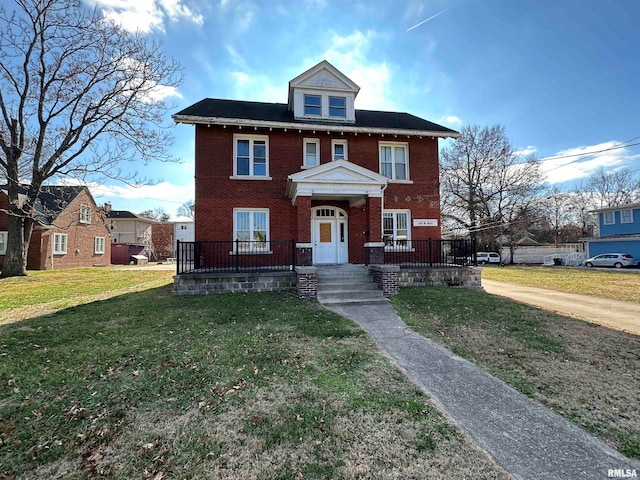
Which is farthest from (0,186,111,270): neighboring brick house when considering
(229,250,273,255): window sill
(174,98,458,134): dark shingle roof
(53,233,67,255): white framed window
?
(229,250,273,255): window sill

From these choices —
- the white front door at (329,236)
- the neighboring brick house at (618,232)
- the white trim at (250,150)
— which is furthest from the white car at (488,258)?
the white trim at (250,150)

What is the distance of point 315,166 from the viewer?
A: 13242 millimetres

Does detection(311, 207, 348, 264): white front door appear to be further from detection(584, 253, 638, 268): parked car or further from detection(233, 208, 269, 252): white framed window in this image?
detection(584, 253, 638, 268): parked car

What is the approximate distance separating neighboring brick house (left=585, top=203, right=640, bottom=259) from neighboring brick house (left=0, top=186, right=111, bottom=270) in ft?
148

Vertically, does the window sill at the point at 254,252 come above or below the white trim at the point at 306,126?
below

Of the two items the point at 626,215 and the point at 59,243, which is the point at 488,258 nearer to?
the point at 626,215

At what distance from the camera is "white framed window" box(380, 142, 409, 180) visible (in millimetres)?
14117

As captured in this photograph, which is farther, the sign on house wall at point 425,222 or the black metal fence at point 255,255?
the sign on house wall at point 425,222

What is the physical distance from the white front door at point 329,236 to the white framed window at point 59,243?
22736 millimetres

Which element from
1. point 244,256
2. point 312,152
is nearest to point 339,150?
point 312,152

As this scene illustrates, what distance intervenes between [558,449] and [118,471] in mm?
3996

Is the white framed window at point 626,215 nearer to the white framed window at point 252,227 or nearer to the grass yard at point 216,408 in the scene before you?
the white framed window at point 252,227

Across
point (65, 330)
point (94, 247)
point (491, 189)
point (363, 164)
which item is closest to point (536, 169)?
point (491, 189)

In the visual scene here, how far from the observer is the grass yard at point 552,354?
3469mm
